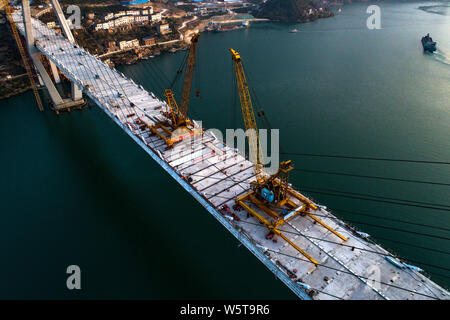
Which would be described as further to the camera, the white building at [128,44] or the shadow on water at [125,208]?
the white building at [128,44]

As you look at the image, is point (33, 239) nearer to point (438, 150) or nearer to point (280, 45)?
point (438, 150)

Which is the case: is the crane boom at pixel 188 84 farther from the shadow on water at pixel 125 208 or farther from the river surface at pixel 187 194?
the shadow on water at pixel 125 208

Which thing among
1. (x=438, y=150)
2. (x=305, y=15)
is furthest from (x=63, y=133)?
(x=305, y=15)

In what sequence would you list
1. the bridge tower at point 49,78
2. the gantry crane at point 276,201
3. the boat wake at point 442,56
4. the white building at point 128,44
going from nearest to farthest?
the gantry crane at point 276,201 → the bridge tower at point 49,78 → the boat wake at point 442,56 → the white building at point 128,44

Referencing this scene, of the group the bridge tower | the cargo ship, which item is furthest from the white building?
the cargo ship

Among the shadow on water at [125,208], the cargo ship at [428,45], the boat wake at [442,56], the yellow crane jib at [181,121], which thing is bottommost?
the shadow on water at [125,208]

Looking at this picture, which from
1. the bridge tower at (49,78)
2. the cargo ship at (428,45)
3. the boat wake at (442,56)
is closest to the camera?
the bridge tower at (49,78)

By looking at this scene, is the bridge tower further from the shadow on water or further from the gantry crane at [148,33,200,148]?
the gantry crane at [148,33,200,148]

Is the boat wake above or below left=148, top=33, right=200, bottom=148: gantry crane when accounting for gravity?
above

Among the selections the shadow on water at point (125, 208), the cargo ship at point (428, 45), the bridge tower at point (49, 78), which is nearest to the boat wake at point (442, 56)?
the cargo ship at point (428, 45)
